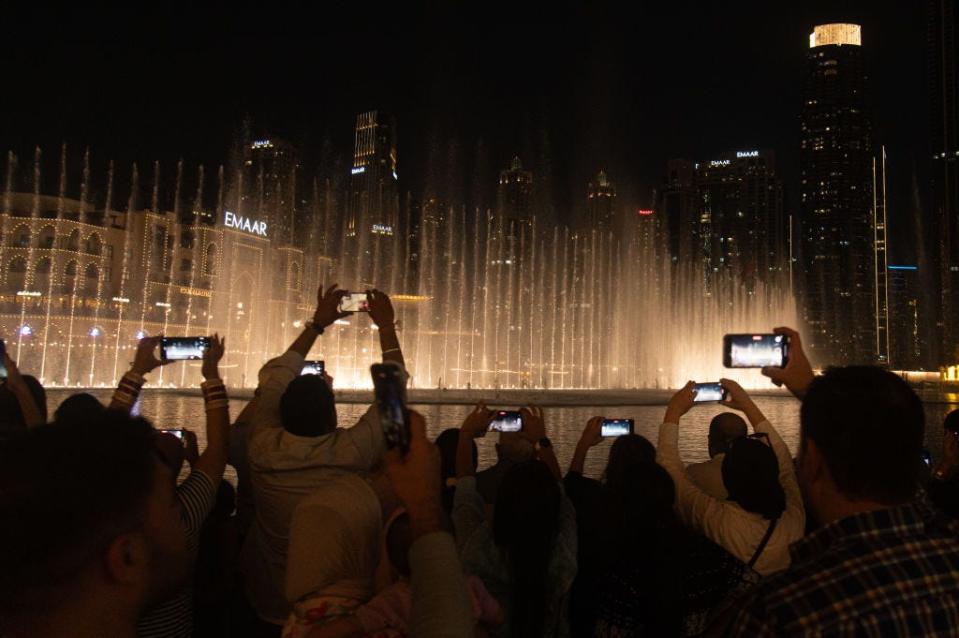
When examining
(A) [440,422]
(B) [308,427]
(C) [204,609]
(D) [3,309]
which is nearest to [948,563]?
(B) [308,427]

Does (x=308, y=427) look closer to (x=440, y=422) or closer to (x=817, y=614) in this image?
(x=817, y=614)

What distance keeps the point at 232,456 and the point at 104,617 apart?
11.5ft

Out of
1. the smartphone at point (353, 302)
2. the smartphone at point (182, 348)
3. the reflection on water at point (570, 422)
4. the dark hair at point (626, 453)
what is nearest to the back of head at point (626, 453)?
the dark hair at point (626, 453)

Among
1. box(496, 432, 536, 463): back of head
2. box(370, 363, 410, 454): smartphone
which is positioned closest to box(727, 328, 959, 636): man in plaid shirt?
box(370, 363, 410, 454): smartphone

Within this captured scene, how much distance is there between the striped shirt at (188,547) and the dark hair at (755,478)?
2.16m

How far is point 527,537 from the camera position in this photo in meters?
2.64

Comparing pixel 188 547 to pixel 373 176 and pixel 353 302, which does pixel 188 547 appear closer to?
pixel 353 302

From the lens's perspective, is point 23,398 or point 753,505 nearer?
point 753,505

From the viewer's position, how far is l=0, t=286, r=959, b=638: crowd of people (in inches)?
53.8

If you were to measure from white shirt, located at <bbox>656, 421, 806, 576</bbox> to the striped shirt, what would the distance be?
1982 millimetres

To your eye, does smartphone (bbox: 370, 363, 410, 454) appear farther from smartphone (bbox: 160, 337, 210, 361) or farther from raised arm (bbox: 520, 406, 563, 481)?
smartphone (bbox: 160, 337, 210, 361)

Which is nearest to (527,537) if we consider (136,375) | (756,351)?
(756,351)

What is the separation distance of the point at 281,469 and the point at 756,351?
249cm

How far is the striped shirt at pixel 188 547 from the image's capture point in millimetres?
2588
